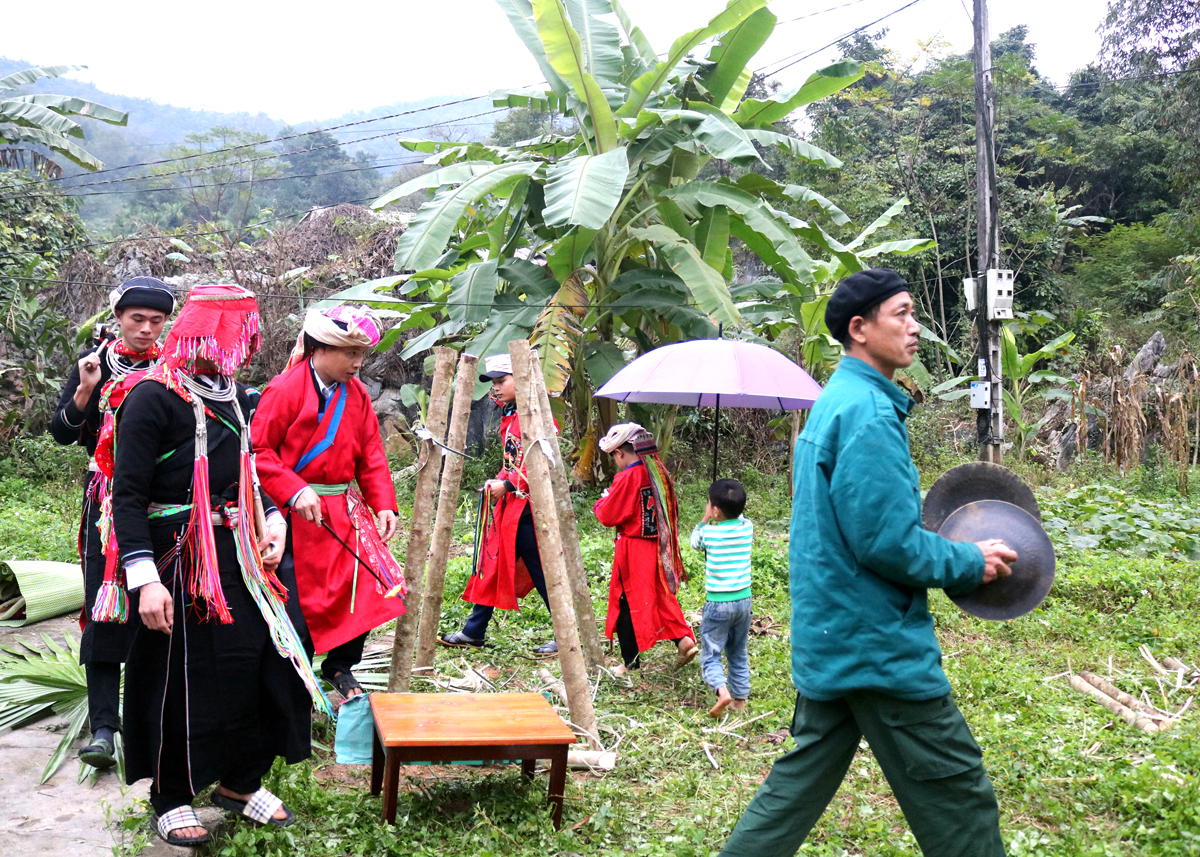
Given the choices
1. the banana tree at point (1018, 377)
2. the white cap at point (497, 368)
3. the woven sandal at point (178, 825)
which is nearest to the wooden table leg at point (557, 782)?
the woven sandal at point (178, 825)

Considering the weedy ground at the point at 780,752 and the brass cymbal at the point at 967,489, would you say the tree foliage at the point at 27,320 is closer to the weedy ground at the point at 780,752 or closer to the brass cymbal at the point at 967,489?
the weedy ground at the point at 780,752

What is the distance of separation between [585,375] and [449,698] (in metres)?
6.24

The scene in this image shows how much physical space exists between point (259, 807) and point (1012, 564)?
2.53m

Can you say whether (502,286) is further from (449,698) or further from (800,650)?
(800,650)

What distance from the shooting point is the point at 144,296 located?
12.3 ft

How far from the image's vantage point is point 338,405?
13.8 feet

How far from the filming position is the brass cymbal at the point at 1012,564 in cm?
248

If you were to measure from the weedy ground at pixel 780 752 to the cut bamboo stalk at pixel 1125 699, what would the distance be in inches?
4.1

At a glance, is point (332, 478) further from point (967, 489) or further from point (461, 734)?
point (967, 489)

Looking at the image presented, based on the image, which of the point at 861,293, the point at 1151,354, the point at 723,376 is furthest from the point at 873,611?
the point at 1151,354

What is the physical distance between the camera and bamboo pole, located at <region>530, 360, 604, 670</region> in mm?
4672

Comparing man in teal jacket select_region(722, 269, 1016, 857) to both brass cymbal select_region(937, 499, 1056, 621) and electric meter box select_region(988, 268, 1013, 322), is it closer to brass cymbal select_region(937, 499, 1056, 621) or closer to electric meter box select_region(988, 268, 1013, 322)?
brass cymbal select_region(937, 499, 1056, 621)

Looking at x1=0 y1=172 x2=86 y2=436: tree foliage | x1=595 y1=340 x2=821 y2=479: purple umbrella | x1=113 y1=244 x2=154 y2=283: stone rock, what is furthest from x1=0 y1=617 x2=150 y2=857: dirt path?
x1=113 y1=244 x2=154 y2=283: stone rock

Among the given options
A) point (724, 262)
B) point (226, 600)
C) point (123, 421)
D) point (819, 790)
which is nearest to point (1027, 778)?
point (819, 790)
